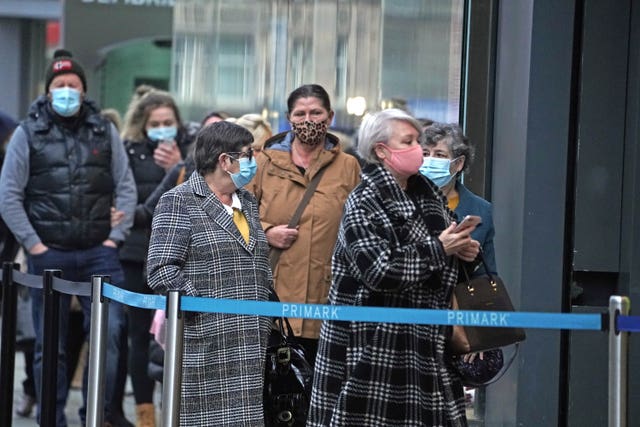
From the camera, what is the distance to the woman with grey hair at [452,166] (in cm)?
699

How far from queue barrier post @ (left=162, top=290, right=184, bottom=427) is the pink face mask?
1.03 meters

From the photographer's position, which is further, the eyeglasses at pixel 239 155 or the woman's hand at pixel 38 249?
the woman's hand at pixel 38 249

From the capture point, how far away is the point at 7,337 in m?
7.53

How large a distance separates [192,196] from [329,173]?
3.87 feet

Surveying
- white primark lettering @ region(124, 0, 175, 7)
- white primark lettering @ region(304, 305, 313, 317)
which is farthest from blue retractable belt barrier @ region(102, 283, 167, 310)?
white primark lettering @ region(124, 0, 175, 7)

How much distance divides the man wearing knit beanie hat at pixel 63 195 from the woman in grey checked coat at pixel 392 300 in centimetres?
286

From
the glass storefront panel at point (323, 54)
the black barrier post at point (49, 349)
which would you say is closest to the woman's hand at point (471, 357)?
the black barrier post at point (49, 349)

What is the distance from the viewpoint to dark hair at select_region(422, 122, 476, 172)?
23.2 feet

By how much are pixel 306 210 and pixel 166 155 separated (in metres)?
2.60

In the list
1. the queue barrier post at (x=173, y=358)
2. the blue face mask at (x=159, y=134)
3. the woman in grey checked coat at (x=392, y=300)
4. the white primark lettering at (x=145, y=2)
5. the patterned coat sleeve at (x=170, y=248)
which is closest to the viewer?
the woman in grey checked coat at (x=392, y=300)

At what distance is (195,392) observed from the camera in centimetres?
618

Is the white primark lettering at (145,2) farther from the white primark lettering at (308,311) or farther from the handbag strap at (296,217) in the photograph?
the white primark lettering at (308,311)

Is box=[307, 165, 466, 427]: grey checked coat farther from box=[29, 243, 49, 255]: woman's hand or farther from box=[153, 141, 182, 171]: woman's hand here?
box=[153, 141, 182, 171]: woman's hand

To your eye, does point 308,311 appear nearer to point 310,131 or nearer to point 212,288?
point 212,288
